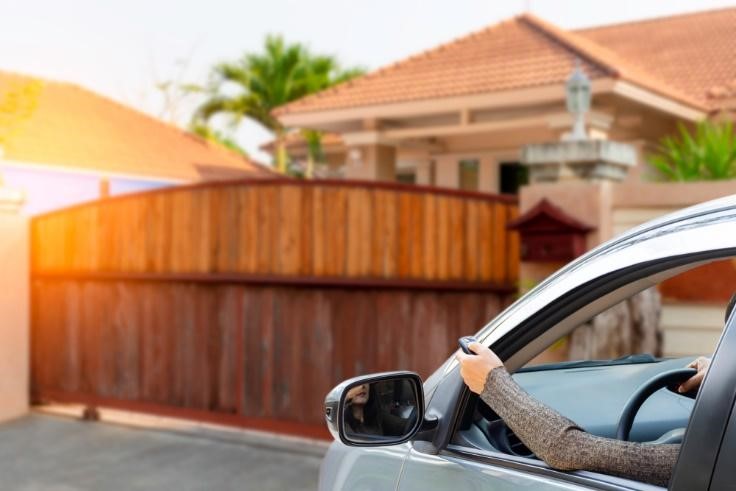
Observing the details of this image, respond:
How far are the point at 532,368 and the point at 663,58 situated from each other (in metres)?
13.1

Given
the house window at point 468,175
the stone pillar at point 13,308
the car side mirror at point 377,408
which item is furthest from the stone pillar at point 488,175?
the car side mirror at point 377,408

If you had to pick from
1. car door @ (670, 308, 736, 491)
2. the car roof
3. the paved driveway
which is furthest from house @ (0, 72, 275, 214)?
car door @ (670, 308, 736, 491)

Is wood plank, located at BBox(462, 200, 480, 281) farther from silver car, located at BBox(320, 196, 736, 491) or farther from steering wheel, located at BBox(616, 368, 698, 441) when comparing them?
steering wheel, located at BBox(616, 368, 698, 441)

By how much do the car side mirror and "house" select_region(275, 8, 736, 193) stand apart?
9.77m

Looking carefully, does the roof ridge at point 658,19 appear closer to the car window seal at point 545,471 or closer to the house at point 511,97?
the house at point 511,97

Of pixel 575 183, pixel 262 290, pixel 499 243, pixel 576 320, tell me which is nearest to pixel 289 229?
pixel 262 290

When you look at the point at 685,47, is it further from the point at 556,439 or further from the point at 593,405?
the point at 556,439

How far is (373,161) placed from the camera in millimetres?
14180

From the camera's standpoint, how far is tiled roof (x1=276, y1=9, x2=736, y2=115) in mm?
12227

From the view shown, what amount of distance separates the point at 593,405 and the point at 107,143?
21035 mm

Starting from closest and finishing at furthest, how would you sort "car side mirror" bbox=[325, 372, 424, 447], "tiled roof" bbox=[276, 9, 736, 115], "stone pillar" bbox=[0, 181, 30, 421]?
1. "car side mirror" bbox=[325, 372, 424, 447]
2. "stone pillar" bbox=[0, 181, 30, 421]
3. "tiled roof" bbox=[276, 9, 736, 115]

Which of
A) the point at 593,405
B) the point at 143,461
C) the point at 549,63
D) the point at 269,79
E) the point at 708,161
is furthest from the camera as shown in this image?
the point at 269,79

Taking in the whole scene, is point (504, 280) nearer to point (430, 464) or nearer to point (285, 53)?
point (430, 464)

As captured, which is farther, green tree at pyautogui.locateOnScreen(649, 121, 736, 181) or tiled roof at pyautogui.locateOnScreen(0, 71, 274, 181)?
tiled roof at pyautogui.locateOnScreen(0, 71, 274, 181)
